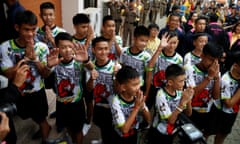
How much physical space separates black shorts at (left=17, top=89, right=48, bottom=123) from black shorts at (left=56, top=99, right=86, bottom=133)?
A: 187 millimetres

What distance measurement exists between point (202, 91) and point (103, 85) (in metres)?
1.14

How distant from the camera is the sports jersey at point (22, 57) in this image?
2.47 metres

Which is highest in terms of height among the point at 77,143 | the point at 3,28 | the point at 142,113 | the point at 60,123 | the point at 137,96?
the point at 3,28

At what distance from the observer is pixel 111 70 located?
266 cm

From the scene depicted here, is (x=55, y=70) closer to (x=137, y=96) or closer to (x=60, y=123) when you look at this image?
(x=60, y=123)

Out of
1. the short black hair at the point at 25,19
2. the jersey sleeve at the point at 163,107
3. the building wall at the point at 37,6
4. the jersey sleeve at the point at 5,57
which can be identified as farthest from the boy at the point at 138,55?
the building wall at the point at 37,6

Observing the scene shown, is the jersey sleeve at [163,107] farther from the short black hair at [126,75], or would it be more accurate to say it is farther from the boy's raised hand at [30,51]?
the boy's raised hand at [30,51]

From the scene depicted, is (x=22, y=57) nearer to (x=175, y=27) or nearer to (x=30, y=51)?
(x=30, y=51)

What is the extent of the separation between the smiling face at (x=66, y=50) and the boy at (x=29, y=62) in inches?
7.4

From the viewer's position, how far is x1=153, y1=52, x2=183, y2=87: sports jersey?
10.5 ft

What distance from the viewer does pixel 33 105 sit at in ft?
8.83

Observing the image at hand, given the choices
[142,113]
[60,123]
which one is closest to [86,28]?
[60,123]

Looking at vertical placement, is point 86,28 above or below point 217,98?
above

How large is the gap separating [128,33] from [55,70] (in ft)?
18.2
